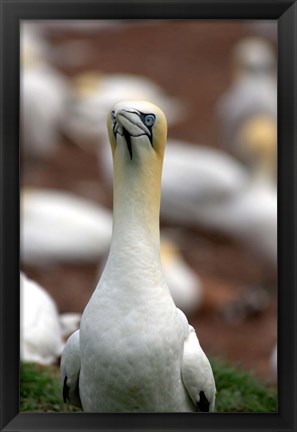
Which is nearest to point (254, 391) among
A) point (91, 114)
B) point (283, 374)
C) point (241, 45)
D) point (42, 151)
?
point (283, 374)

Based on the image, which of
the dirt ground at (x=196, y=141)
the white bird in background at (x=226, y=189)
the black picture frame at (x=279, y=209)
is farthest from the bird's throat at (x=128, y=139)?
the white bird in background at (x=226, y=189)

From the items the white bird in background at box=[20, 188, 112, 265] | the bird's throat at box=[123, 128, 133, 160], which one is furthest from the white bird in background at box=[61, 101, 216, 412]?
the white bird in background at box=[20, 188, 112, 265]

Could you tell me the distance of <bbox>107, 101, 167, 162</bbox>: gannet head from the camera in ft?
8.37

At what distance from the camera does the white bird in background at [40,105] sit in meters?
11.7

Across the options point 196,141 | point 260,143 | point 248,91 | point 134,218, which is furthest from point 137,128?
point 196,141

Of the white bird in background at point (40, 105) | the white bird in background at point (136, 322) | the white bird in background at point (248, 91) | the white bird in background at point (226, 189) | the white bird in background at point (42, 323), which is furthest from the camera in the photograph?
the white bird in background at point (40, 105)

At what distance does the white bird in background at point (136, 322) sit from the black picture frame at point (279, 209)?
0.07m

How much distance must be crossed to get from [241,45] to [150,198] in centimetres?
1185

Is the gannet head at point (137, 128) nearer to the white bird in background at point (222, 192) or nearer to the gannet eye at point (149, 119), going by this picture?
the gannet eye at point (149, 119)

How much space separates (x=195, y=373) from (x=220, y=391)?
0.98m

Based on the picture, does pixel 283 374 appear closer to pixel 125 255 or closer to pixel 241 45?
pixel 125 255

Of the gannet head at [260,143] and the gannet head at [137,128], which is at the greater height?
the gannet head at [260,143]

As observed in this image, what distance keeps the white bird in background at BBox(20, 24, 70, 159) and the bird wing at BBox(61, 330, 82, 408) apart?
8233 millimetres

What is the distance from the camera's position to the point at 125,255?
271 centimetres
